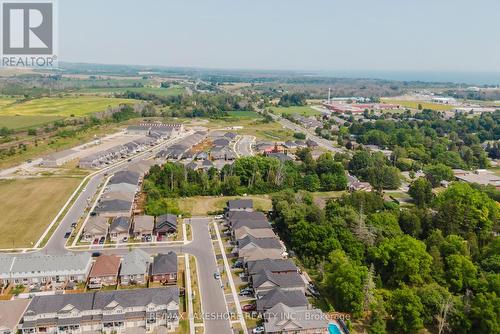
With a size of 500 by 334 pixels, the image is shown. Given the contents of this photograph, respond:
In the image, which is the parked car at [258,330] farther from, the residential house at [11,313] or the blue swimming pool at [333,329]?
the residential house at [11,313]

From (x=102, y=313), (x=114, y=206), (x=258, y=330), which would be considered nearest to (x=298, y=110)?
(x=114, y=206)

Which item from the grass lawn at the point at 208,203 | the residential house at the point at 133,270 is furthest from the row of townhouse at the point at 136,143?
the residential house at the point at 133,270

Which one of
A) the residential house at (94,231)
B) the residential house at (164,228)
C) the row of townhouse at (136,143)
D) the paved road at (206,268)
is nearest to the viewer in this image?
the paved road at (206,268)

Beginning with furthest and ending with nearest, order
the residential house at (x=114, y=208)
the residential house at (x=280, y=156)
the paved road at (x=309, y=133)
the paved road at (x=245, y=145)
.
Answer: the paved road at (x=309, y=133) < the paved road at (x=245, y=145) < the residential house at (x=280, y=156) < the residential house at (x=114, y=208)

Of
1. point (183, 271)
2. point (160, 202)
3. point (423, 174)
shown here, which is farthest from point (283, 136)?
point (183, 271)

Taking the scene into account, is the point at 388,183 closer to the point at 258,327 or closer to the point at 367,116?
the point at 258,327

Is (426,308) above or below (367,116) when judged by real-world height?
below

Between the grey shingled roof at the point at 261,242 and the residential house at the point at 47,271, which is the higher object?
the grey shingled roof at the point at 261,242
